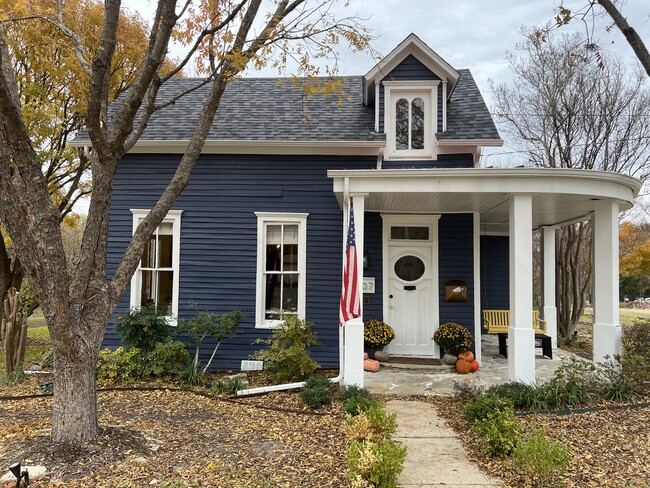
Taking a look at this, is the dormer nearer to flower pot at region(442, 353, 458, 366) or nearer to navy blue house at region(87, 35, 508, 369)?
navy blue house at region(87, 35, 508, 369)

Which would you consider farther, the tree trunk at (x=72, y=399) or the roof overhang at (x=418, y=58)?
the roof overhang at (x=418, y=58)

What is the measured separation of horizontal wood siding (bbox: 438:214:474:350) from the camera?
26.0ft

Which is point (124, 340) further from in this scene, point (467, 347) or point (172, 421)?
point (467, 347)

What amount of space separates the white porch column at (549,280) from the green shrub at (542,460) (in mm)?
6383

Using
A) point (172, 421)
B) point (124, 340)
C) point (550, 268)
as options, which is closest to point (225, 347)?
point (124, 340)

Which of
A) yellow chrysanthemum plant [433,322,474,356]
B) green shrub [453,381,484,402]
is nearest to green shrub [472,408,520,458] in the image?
green shrub [453,381,484,402]

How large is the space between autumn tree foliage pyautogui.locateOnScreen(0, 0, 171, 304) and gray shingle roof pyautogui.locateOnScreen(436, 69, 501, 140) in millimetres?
8353

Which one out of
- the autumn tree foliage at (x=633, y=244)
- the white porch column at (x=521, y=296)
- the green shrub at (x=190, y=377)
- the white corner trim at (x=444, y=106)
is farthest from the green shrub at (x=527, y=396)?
the autumn tree foliage at (x=633, y=244)

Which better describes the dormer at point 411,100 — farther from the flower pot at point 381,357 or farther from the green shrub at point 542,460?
the green shrub at point 542,460

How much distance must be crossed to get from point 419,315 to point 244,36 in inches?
217

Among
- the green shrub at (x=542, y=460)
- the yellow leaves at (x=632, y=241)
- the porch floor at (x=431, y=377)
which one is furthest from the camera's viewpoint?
the yellow leaves at (x=632, y=241)

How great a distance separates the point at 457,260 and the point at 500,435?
433cm

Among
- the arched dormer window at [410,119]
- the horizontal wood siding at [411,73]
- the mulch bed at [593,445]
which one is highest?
the horizontal wood siding at [411,73]

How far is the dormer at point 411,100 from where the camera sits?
8109 millimetres
